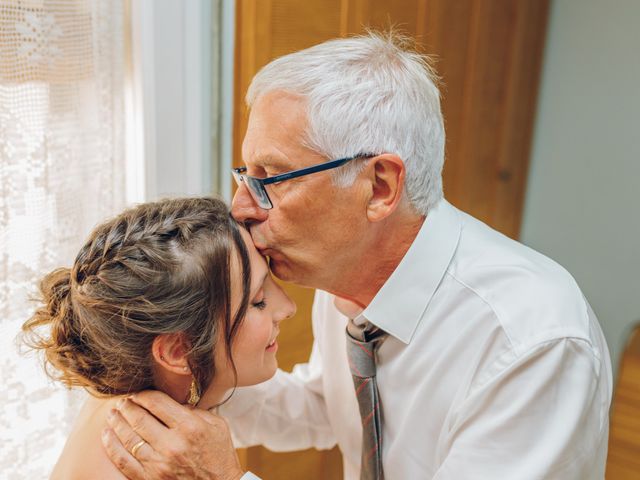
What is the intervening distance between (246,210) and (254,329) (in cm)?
22

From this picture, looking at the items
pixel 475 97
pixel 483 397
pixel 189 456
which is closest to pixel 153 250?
pixel 189 456

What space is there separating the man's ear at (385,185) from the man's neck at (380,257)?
5 centimetres

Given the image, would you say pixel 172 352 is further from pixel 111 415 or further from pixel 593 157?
pixel 593 157

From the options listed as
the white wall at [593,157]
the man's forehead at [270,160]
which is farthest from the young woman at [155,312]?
A: the white wall at [593,157]

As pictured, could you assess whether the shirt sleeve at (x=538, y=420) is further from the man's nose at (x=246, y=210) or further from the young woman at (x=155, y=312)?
the man's nose at (x=246, y=210)

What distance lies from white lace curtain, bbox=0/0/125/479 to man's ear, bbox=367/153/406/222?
0.66 meters

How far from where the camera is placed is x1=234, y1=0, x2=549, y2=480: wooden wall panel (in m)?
1.78

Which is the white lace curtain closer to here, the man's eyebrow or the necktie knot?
the man's eyebrow

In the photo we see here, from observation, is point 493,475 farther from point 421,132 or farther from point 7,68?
point 7,68

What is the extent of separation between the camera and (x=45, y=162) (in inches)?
54.6

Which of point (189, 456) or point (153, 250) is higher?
point (153, 250)

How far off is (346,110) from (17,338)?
0.76 meters

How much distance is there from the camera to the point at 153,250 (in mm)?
1122

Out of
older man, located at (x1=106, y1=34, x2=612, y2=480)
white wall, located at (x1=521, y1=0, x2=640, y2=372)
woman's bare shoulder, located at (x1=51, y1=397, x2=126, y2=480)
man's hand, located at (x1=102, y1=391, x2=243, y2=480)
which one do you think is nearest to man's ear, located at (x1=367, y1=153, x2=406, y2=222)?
older man, located at (x1=106, y1=34, x2=612, y2=480)
